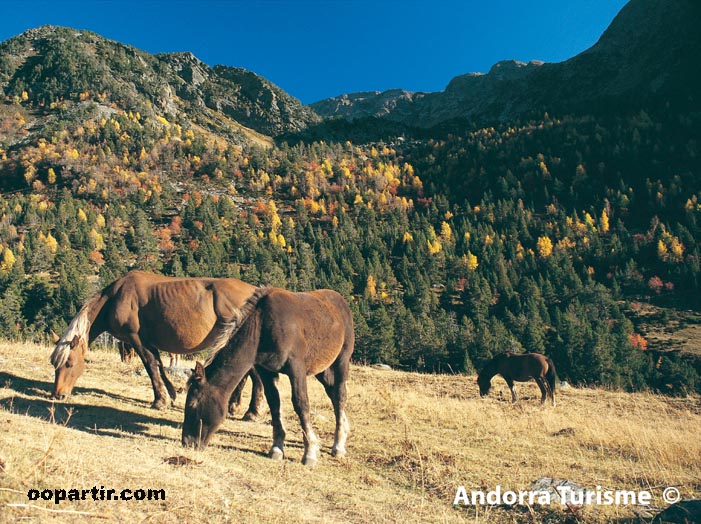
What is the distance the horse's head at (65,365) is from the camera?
30.2 ft

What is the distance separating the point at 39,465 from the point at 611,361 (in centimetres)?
9367

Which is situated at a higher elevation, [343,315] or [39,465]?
[343,315]

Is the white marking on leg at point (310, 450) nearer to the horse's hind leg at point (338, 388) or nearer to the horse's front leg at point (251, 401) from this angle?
the horse's hind leg at point (338, 388)

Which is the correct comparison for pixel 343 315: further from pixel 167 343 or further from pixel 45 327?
pixel 45 327

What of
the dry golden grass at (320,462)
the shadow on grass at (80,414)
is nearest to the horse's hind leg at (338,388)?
the dry golden grass at (320,462)

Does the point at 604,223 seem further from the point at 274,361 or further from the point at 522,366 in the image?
the point at 274,361

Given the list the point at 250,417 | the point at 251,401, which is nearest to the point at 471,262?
the point at 251,401

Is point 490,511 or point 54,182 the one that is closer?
point 490,511

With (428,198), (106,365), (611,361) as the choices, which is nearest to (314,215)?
(428,198)

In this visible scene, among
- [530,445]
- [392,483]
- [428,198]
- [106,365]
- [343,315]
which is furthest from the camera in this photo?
[428,198]

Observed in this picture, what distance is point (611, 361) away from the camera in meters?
80.3

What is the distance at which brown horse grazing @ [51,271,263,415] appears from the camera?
9969mm

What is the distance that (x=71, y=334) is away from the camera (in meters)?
9.63

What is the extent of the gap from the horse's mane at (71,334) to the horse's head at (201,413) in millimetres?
4239
